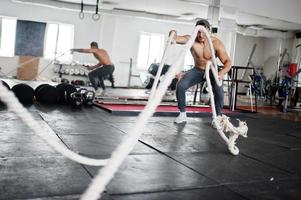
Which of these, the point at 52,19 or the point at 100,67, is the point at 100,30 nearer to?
the point at 100,67

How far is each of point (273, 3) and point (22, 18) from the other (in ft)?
20.0

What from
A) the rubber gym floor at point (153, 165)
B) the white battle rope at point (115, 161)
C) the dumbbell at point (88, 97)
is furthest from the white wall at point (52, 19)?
the white battle rope at point (115, 161)

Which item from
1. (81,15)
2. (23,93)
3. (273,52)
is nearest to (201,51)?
(23,93)

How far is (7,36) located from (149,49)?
3.29 meters

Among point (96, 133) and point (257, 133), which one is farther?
point (257, 133)

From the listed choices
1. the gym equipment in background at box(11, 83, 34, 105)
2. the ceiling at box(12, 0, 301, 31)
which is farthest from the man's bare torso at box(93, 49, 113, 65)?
the gym equipment in background at box(11, 83, 34, 105)

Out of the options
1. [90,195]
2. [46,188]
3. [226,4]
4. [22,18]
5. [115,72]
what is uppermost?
[226,4]

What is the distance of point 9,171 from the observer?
1.95 meters

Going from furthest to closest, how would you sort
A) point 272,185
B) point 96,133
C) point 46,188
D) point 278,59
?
point 278,59 < point 96,133 < point 272,185 < point 46,188

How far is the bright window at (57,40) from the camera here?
7375 millimetres

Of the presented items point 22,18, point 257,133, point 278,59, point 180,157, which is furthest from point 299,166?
point 278,59

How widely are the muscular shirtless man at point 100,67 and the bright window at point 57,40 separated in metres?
0.72

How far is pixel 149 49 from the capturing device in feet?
26.4

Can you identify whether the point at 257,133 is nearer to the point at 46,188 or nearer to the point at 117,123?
the point at 117,123
